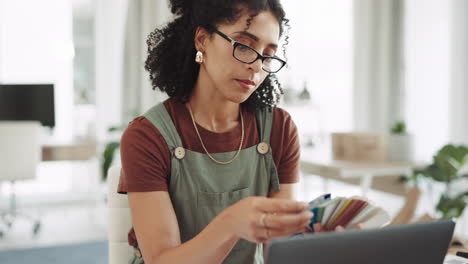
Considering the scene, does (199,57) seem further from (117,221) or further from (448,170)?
(448,170)

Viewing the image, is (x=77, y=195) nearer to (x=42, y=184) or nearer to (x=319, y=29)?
(x=42, y=184)

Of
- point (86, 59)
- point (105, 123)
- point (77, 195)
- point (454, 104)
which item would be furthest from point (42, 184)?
point (454, 104)

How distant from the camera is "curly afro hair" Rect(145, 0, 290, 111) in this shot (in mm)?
1051

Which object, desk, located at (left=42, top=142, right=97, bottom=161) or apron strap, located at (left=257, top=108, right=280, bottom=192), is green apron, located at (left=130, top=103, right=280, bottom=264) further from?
desk, located at (left=42, top=142, right=97, bottom=161)

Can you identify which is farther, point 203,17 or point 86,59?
point 86,59

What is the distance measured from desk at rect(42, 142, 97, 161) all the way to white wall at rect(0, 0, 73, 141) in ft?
4.16

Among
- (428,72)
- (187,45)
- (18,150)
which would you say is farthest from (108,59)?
(187,45)

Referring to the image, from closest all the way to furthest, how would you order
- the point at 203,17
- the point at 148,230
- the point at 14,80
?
1. the point at 148,230
2. the point at 203,17
3. the point at 14,80

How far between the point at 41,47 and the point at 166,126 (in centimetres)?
432

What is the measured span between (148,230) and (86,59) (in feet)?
14.9

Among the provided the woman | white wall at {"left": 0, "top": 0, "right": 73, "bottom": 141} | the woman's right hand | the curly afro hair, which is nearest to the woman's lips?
the woman

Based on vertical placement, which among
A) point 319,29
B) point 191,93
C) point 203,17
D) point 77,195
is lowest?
point 77,195

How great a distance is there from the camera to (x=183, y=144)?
1125 mm

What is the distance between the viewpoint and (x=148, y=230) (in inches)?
38.1
